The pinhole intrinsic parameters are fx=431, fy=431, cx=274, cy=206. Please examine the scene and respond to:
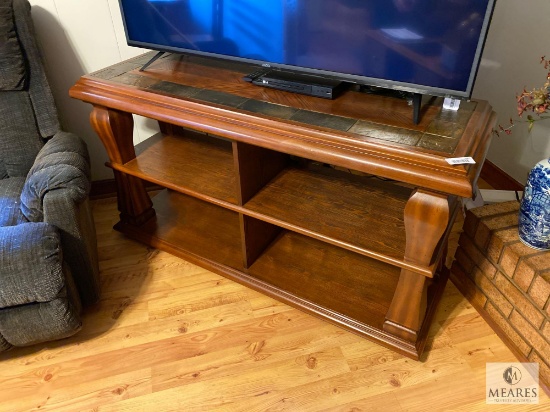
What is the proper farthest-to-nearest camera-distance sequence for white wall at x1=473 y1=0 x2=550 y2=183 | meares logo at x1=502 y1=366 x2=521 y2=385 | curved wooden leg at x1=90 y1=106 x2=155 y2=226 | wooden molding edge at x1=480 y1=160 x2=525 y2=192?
1. wooden molding edge at x1=480 y1=160 x2=525 y2=192
2. white wall at x1=473 y1=0 x2=550 y2=183
3. curved wooden leg at x1=90 y1=106 x2=155 y2=226
4. meares logo at x1=502 y1=366 x2=521 y2=385

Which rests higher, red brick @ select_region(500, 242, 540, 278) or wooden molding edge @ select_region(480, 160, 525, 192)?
red brick @ select_region(500, 242, 540, 278)

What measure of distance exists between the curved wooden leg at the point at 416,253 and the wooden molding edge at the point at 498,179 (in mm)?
949

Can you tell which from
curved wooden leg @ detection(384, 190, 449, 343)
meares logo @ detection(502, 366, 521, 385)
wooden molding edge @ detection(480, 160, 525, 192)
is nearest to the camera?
curved wooden leg @ detection(384, 190, 449, 343)

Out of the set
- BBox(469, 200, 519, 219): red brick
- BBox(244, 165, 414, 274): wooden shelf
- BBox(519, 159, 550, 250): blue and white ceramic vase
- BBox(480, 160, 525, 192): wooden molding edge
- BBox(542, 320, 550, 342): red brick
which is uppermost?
BBox(519, 159, 550, 250): blue and white ceramic vase

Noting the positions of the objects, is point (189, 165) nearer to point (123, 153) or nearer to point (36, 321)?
point (123, 153)

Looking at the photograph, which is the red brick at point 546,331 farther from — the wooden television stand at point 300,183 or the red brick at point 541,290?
the wooden television stand at point 300,183

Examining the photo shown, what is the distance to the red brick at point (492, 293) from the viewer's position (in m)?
1.37

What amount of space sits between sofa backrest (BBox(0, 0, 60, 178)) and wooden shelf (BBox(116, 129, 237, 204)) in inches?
12.3

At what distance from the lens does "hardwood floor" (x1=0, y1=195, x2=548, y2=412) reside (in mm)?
Answer: 1261

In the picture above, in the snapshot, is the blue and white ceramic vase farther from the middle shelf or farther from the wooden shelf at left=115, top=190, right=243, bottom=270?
the wooden shelf at left=115, top=190, right=243, bottom=270

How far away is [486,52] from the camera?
185cm

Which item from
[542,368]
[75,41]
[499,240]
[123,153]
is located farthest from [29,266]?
[542,368]

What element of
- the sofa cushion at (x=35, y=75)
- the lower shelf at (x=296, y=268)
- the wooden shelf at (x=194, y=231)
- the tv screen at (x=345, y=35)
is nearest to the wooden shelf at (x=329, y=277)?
the lower shelf at (x=296, y=268)

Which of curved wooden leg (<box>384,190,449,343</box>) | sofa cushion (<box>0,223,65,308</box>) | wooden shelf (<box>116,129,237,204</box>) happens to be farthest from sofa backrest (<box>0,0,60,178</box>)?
curved wooden leg (<box>384,190,449,343</box>)
